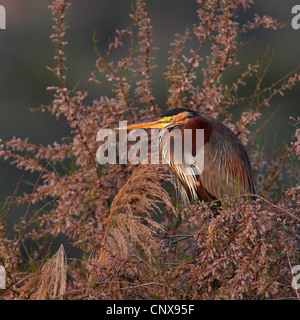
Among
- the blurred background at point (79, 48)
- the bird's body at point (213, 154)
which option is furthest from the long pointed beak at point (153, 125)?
the blurred background at point (79, 48)

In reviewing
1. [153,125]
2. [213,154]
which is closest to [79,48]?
[153,125]

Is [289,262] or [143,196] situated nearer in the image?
[289,262]

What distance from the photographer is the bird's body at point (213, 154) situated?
4062 mm

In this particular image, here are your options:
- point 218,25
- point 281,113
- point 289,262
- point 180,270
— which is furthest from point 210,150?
point 281,113

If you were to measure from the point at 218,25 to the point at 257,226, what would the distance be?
1739 millimetres

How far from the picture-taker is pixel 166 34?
12945 millimetres

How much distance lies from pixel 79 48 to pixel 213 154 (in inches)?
360

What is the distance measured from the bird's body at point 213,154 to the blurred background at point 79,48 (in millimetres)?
6601

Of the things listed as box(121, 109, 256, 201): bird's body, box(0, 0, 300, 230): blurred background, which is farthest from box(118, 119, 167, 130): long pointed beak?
box(0, 0, 300, 230): blurred background

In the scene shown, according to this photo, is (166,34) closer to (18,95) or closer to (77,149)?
(18,95)

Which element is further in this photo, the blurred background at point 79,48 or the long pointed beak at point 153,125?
the blurred background at point 79,48

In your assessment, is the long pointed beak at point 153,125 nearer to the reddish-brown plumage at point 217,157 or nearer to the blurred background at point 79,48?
the reddish-brown plumage at point 217,157

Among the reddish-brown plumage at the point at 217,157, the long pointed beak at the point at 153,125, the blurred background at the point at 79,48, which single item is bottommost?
the reddish-brown plumage at the point at 217,157
